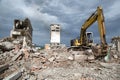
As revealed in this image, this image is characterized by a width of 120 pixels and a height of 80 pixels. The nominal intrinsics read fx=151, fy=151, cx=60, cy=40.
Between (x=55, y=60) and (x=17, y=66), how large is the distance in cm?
259

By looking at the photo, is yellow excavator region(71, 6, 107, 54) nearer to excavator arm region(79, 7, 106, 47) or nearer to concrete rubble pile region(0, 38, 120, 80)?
excavator arm region(79, 7, 106, 47)

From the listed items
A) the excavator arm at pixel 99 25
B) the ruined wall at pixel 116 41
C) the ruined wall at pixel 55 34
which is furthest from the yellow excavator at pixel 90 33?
the ruined wall at pixel 55 34

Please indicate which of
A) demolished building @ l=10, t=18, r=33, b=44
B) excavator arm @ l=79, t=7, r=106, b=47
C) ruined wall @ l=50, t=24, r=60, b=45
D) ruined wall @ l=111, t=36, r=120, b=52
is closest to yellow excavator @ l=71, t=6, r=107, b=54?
excavator arm @ l=79, t=7, r=106, b=47

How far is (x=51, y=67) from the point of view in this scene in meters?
8.69

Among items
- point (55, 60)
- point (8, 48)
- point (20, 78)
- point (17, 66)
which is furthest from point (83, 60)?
point (8, 48)

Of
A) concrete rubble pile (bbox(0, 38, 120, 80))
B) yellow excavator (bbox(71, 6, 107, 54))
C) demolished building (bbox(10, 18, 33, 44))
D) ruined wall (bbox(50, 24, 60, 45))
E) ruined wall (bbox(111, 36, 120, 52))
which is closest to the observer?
concrete rubble pile (bbox(0, 38, 120, 80))

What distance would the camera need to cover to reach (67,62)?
9805 mm

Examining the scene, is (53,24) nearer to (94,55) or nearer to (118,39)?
(118,39)

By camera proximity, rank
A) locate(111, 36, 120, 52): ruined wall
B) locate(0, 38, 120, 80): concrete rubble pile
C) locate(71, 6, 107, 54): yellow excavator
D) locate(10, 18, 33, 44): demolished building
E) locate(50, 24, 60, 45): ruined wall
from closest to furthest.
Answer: locate(0, 38, 120, 80): concrete rubble pile
locate(71, 6, 107, 54): yellow excavator
locate(10, 18, 33, 44): demolished building
locate(111, 36, 120, 52): ruined wall
locate(50, 24, 60, 45): ruined wall

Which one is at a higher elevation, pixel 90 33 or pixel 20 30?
pixel 20 30

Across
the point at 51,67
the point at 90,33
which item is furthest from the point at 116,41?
the point at 51,67

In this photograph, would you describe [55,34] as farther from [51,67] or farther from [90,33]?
[51,67]

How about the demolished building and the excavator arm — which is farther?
the demolished building

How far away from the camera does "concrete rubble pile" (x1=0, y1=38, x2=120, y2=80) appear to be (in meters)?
6.81
